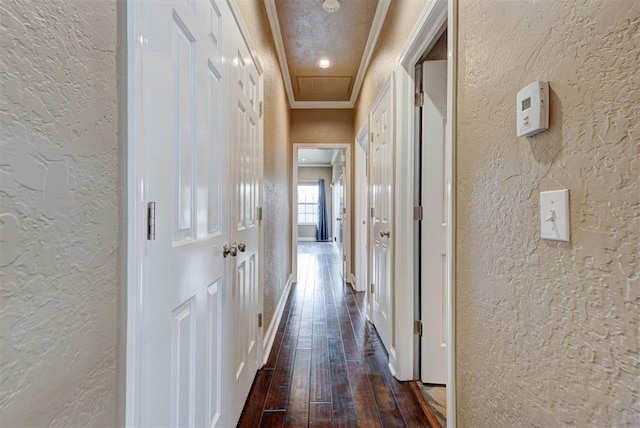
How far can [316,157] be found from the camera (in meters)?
9.30

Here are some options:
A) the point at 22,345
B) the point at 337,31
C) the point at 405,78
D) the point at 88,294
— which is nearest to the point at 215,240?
the point at 88,294

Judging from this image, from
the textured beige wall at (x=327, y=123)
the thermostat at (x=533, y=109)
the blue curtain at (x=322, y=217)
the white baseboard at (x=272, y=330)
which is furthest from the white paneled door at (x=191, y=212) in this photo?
the blue curtain at (x=322, y=217)

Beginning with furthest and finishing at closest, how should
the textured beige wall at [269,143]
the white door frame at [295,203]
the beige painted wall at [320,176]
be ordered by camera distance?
the beige painted wall at [320,176] < the white door frame at [295,203] < the textured beige wall at [269,143]

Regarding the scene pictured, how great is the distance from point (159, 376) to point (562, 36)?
1226 mm

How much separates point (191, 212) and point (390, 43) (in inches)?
79.6

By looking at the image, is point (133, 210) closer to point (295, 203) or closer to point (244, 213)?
point (244, 213)

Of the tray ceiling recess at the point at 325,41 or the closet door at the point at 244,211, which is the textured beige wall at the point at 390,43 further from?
the closet door at the point at 244,211

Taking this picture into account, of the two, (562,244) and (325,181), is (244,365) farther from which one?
(325,181)

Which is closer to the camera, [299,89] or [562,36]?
[562,36]

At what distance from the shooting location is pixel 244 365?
5.63ft

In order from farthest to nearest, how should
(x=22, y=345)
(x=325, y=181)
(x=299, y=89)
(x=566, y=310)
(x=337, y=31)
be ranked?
(x=325, y=181), (x=299, y=89), (x=337, y=31), (x=566, y=310), (x=22, y=345)

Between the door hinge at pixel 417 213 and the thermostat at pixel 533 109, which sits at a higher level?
the thermostat at pixel 533 109

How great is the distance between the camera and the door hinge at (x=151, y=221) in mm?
727

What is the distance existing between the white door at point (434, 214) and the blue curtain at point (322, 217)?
28.5ft
